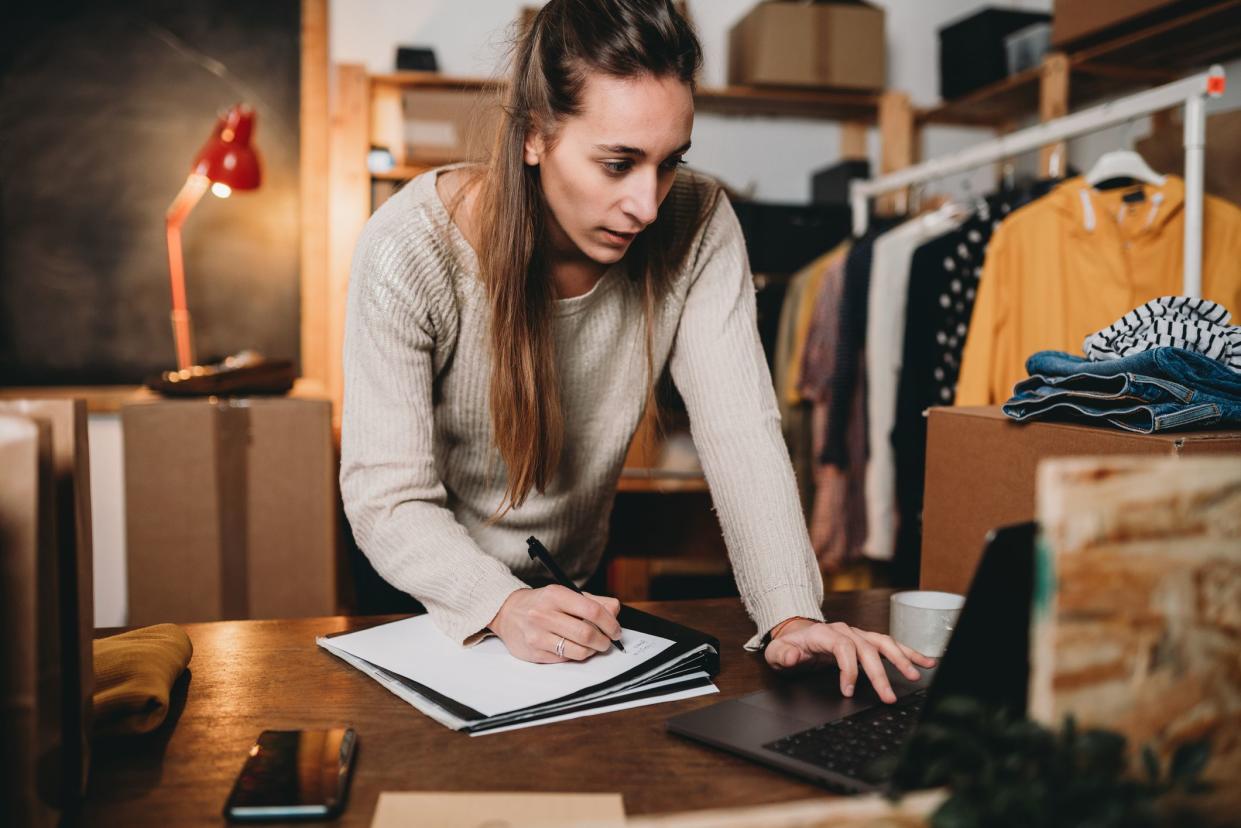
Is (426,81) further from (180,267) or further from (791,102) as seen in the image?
(791,102)

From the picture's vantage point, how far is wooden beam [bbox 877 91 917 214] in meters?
3.30

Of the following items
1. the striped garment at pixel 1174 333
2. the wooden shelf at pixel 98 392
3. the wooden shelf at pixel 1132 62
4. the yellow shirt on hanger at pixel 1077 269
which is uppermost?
the wooden shelf at pixel 1132 62

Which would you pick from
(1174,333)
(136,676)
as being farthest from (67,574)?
(1174,333)

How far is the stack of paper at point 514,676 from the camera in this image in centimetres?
74

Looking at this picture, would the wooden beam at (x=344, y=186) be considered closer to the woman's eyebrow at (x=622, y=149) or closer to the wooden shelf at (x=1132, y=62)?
the wooden shelf at (x=1132, y=62)

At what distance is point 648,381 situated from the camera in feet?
4.17

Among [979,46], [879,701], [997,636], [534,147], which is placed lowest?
[879,701]

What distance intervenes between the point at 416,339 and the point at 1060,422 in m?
0.72

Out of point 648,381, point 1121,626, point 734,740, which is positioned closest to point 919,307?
point 648,381

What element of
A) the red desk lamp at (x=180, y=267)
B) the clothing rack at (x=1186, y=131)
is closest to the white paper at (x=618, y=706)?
the clothing rack at (x=1186, y=131)

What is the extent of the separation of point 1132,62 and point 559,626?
2567 mm

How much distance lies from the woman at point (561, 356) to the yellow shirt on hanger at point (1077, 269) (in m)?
1.04

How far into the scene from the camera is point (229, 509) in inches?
94.7

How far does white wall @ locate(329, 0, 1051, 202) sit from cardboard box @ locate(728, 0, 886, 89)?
0.22 m
